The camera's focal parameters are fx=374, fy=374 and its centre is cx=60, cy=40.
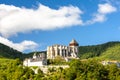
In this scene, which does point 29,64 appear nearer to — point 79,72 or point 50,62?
point 50,62

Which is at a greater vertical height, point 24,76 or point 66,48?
point 66,48

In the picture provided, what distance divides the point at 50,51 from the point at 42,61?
2470 centimetres

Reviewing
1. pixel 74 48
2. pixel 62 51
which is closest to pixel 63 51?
pixel 62 51

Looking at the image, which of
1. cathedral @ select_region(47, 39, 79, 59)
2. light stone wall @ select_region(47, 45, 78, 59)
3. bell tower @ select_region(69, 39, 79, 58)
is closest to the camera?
cathedral @ select_region(47, 39, 79, 59)

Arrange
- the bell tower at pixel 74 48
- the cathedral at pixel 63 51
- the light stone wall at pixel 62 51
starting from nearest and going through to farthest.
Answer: the cathedral at pixel 63 51, the light stone wall at pixel 62 51, the bell tower at pixel 74 48

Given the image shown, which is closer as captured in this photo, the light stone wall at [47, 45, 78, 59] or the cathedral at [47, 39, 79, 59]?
the cathedral at [47, 39, 79, 59]

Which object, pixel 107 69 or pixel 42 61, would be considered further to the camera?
pixel 42 61

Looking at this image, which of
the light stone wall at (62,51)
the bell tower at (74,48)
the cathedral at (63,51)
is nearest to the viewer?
the cathedral at (63,51)

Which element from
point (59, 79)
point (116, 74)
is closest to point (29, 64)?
point (59, 79)

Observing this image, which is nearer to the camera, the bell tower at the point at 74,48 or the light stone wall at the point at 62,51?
the light stone wall at the point at 62,51

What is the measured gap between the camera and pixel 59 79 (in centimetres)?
12575

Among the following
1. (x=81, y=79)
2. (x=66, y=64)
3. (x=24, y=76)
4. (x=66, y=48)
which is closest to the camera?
(x=81, y=79)

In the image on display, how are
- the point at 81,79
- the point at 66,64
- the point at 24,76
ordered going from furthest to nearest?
the point at 66,64 → the point at 24,76 → the point at 81,79

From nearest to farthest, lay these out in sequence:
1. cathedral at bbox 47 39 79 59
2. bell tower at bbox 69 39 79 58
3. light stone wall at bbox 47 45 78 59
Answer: cathedral at bbox 47 39 79 59 < light stone wall at bbox 47 45 78 59 < bell tower at bbox 69 39 79 58
